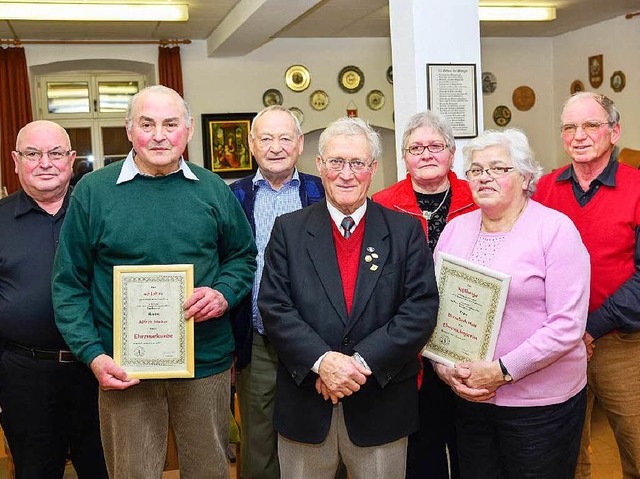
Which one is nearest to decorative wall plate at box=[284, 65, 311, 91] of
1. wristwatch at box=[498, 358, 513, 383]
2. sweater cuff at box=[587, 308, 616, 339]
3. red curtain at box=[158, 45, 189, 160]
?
red curtain at box=[158, 45, 189, 160]

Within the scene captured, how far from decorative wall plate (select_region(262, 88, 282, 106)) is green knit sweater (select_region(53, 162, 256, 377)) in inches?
294

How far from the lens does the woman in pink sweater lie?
2.31 meters

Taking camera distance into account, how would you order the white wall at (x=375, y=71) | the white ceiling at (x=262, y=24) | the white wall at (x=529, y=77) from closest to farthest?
the white ceiling at (x=262, y=24) → the white wall at (x=375, y=71) → the white wall at (x=529, y=77)

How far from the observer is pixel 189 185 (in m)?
2.54

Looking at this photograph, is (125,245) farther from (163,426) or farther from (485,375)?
(485,375)

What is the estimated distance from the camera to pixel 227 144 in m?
9.62

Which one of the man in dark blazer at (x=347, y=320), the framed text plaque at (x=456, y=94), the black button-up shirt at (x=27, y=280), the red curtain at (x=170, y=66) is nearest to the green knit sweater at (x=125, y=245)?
the man in dark blazer at (x=347, y=320)

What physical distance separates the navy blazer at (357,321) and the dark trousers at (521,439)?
0.91 feet

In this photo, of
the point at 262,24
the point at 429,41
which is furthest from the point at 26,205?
the point at 262,24

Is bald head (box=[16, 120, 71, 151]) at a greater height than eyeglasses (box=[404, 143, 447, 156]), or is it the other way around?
bald head (box=[16, 120, 71, 151])

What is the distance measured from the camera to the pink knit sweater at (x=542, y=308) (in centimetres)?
231

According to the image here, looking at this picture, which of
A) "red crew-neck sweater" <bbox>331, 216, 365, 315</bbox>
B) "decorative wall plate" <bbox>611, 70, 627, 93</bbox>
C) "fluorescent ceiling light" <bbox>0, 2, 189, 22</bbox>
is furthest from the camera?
"decorative wall plate" <bbox>611, 70, 627, 93</bbox>

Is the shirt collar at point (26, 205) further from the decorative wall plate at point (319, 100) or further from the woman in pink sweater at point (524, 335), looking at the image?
the decorative wall plate at point (319, 100)

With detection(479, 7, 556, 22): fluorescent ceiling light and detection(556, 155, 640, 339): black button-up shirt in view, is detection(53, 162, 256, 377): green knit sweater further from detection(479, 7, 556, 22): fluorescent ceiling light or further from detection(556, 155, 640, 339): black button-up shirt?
detection(479, 7, 556, 22): fluorescent ceiling light
